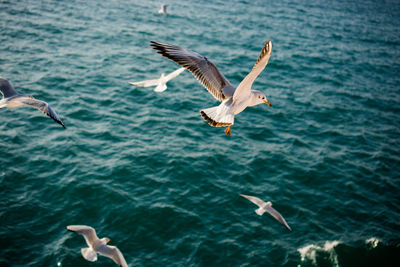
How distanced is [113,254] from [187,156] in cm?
552

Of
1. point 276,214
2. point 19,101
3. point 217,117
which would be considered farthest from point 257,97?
point 19,101

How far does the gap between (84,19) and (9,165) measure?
17.1 m

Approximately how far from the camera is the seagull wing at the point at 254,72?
481 cm

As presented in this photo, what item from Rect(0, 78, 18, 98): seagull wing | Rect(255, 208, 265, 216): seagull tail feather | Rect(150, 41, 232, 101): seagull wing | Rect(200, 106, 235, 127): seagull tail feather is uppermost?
Rect(150, 41, 232, 101): seagull wing

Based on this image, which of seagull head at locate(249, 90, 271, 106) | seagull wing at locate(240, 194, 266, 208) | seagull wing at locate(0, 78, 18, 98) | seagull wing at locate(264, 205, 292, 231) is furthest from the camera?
seagull wing at locate(240, 194, 266, 208)

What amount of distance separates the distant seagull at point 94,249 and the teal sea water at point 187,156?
85 cm

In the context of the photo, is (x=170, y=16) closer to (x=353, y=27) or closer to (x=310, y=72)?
(x=310, y=72)

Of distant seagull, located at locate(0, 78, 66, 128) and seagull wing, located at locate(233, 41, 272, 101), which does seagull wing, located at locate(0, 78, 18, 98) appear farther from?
seagull wing, located at locate(233, 41, 272, 101)

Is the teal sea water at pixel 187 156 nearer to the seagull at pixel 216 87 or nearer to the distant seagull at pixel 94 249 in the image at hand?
the distant seagull at pixel 94 249

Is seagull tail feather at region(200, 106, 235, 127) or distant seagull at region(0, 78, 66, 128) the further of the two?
distant seagull at region(0, 78, 66, 128)

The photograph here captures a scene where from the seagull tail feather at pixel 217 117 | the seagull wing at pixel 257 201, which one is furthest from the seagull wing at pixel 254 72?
the seagull wing at pixel 257 201

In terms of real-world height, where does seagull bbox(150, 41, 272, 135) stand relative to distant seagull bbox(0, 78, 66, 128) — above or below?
above

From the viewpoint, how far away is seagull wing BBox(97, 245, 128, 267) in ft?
27.2

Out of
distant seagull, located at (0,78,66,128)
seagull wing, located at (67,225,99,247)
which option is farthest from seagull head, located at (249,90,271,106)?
seagull wing, located at (67,225,99,247)
